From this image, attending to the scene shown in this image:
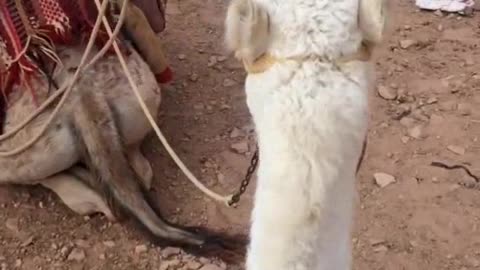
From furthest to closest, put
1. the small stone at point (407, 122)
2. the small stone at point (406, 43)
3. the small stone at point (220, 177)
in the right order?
the small stone at point (406, 43) < the small stone at point (407, 122) < the small stone at point (220, 177)

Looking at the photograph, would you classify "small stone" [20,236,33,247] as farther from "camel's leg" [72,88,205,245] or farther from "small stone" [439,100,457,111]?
"small stone" [439,100,457,111]

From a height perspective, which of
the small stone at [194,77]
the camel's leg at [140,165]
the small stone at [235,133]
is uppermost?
the camel's leg at [140,165]

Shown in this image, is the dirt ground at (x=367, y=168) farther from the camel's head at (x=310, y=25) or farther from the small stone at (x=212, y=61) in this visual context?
the camel's head at (x=310, y=25)

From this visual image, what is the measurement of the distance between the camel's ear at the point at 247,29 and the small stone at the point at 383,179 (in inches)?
68.8

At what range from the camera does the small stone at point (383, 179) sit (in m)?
3.68

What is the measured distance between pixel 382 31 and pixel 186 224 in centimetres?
175

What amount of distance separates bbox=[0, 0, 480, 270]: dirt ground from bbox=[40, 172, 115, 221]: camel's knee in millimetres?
56

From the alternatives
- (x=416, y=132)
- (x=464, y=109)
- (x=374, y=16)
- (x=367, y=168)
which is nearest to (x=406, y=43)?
(x=464, y=109)

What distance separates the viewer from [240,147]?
3.88 m

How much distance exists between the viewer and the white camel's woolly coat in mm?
1942

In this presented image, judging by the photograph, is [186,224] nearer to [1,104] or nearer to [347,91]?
[1,104]

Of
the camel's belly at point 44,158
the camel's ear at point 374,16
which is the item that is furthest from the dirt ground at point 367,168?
the camel's ear at point 374,16

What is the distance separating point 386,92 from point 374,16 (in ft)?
7.22

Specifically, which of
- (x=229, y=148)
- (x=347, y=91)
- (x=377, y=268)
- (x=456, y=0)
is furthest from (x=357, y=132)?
(x=456, y=0)
